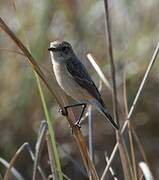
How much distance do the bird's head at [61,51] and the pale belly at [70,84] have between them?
93mm

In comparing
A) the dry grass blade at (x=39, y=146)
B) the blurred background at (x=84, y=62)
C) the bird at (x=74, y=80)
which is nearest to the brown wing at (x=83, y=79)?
the bird at (x=74, y=80)

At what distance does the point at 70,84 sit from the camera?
4.10 meters

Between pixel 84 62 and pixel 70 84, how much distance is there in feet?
7.33

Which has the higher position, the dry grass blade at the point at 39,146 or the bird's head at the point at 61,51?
the bird's head at the point at 61,51

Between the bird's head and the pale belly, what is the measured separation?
9 cm

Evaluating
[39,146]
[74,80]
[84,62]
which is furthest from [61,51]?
[84,62]

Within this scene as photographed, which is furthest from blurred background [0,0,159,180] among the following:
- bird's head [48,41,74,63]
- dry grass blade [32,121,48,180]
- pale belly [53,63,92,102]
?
dry grass blade [32,121,48,180]

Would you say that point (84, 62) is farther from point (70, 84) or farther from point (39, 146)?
point (39, 146)

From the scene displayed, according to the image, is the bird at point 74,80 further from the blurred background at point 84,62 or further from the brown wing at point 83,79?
the blurred background at point 84,62

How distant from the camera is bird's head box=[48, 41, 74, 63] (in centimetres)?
419

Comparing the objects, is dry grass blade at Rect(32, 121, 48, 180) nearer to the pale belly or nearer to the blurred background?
the pale belly

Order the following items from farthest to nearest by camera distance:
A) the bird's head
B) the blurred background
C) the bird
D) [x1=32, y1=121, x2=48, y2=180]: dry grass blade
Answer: the blurred background
the bird's head
the bird
[x1=32, y1=121, x2=48, y2=180]: dry grass blade

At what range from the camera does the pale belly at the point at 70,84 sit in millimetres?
4090

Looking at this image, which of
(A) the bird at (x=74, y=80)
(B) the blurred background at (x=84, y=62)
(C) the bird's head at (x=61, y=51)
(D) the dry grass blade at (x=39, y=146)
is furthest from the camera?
(B) the blurred background at (x=84, y=62)
